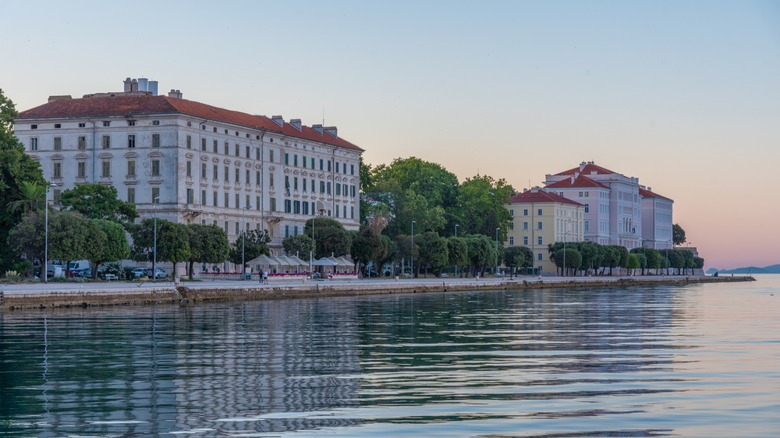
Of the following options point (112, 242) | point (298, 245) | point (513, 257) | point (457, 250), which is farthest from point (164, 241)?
point (513, 257)

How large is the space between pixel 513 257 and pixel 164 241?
246 feet

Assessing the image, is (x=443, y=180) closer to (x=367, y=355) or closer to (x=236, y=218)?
(x=236, y=218)

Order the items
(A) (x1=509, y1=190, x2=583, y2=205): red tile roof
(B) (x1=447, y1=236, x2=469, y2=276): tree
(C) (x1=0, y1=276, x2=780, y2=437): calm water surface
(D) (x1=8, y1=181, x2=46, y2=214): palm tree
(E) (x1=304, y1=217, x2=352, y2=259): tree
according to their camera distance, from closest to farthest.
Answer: (C) (x1=0, y1=276, x2=780, y2=437): calm water surface
(D) (x1=8, y1=181, x2=46, y2=214): palm tree
(E) (x1=304, y1=217, x2=352, y2=259): tree
(B) (x1=447, y1=236, x2=469, y2=276): tree
(A) (x1=509, y1=190, x2=583, y2=205): red tile roof

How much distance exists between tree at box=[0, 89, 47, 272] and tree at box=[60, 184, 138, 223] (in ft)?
29.1

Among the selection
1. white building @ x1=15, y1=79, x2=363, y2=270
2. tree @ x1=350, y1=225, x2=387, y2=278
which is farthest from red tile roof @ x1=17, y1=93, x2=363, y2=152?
tree @ x1=350, y1=225, x2=387, y2=278

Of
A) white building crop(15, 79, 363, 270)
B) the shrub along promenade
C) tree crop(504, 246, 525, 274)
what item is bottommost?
the shrub along promenade

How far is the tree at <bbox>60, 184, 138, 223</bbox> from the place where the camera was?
88.5 meters

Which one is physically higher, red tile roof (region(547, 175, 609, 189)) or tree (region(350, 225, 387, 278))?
red tile roof (region(547, 175, 609, 189))

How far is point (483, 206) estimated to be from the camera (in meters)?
158

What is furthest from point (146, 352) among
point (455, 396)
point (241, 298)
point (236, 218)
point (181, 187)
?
point (236, 218)

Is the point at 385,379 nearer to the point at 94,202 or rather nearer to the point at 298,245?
the point at 94,202

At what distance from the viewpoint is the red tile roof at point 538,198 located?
18250 centimetres

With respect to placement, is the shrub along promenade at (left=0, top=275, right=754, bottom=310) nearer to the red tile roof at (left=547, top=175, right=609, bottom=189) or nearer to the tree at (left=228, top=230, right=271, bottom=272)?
the tree at (left=228, top=230, right=271, bottom=272)

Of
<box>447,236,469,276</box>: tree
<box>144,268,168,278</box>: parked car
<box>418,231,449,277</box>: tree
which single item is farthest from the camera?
<box>447,236,469,276</box>: tree
